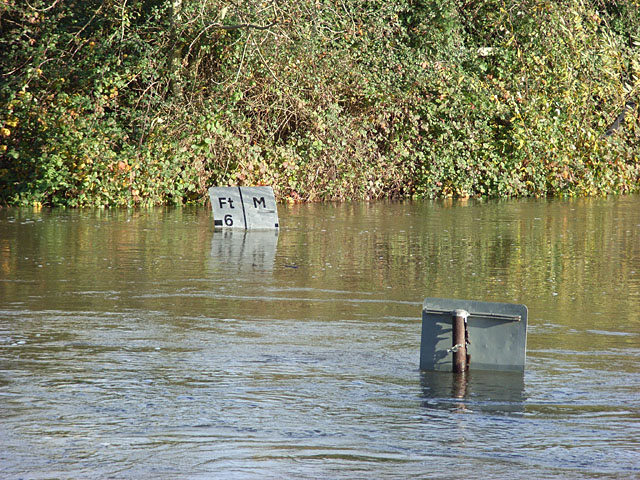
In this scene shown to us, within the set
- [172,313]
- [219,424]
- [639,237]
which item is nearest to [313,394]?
[219,424]

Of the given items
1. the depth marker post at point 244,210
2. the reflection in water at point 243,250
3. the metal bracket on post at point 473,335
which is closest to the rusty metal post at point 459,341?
the metal bracket on post at point 473,335

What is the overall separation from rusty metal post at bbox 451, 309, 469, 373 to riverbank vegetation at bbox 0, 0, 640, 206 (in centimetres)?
1668

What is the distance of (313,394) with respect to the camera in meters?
6.86

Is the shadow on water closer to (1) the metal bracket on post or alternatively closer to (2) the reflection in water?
(1) the metal bracket on post

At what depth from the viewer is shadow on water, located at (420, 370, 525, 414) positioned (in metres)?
6.62

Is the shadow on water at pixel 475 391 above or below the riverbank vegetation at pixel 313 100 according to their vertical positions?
below

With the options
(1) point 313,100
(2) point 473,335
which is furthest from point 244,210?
(2) point 473,335

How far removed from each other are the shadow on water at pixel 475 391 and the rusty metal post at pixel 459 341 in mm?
58

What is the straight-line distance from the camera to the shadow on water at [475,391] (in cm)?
662

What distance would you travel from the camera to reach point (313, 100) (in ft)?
89.0

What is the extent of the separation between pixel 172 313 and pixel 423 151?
65.8 ft

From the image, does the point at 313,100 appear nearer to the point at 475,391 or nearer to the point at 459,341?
the point at 459,341

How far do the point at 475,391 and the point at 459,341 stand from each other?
0.44m

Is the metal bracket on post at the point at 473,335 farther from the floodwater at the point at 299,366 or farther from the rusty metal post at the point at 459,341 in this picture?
the floodwater at the point at 299,366
